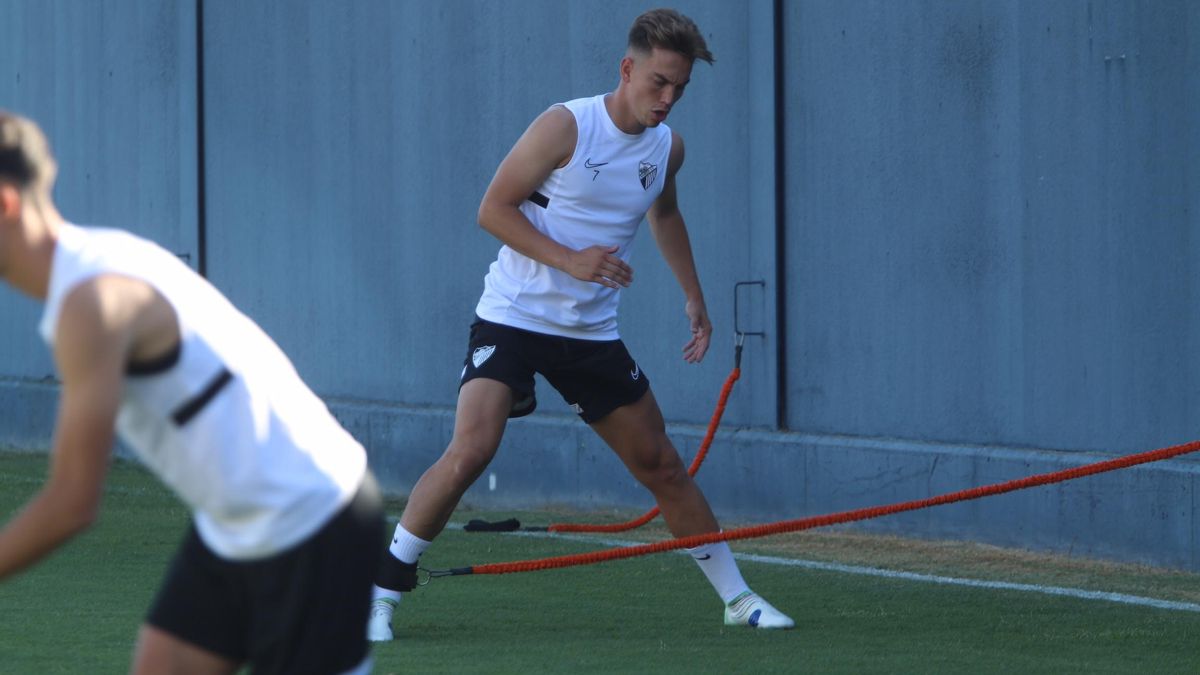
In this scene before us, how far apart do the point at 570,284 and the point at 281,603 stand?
2.88 metres

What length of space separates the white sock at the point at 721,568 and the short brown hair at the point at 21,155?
3668 millimetres

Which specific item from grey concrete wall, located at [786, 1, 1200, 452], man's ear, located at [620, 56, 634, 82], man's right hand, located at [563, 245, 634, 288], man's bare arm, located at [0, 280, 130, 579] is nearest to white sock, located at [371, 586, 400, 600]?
man's right hand, located at [563, 245, 634, 288]

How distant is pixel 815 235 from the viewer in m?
9.09

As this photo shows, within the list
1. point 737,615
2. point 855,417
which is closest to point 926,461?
point 855,417

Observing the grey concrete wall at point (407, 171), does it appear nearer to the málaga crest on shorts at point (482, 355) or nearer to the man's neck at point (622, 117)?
the man's neck at point (622, 117)

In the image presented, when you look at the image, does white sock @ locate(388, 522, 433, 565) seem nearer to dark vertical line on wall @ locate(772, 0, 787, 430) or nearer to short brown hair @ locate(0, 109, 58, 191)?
short brown hair @ locate(0, 109, 58, 191)

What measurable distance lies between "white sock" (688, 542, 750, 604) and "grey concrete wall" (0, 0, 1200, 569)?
2.19 meters

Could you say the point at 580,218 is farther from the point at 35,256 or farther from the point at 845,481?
the point at 845,481

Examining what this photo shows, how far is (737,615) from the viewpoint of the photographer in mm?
6273

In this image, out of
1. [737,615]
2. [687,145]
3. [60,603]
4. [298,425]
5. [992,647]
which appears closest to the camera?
[298,425]

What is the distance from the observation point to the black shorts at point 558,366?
232 inches

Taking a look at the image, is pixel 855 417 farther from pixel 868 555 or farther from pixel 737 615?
pixel 737 615

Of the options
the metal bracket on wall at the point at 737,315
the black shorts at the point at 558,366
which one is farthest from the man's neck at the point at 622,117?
the metal bracket on wall at the point at 737,315

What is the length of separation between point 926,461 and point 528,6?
143 inches
